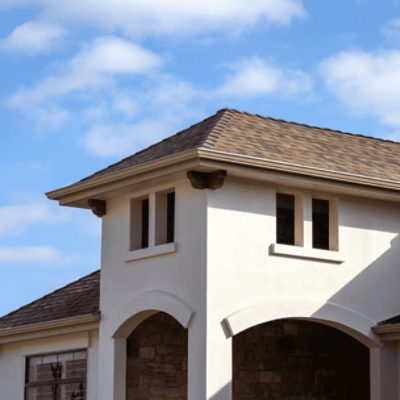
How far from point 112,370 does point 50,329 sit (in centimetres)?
253

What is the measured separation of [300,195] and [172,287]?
2.69m

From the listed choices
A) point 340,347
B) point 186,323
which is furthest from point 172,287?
point 340,347

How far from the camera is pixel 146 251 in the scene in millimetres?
19891

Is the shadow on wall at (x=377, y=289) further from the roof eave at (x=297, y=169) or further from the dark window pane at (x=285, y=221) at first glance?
the dark window pane at (x=285, y=221)

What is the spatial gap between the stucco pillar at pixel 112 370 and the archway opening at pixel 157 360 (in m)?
0.16

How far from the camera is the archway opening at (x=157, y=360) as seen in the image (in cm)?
2067

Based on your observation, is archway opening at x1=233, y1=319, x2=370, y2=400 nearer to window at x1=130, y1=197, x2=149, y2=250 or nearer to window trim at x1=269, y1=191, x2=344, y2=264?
window trim at x1=269, y1=191, x2=344, y2=264

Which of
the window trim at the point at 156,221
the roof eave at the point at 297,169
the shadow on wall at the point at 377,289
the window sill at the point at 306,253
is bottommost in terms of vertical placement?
the shadow on wall at the point at 377,289

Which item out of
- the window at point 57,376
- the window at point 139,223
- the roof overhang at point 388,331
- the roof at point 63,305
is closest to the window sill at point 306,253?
the roof overhang at point 388,331

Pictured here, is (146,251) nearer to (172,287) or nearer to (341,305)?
(172,287)

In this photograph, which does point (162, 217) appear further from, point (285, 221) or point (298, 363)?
point (298, 363)

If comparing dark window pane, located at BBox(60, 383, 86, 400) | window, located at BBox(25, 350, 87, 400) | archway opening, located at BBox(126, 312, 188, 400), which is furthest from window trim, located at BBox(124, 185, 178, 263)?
dark window pane, located at BBox(60, 383, 86, 400)

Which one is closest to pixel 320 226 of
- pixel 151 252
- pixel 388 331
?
pixel 388 331

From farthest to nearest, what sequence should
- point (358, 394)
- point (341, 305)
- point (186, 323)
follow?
1. point (358, 394)
2. point (341, 305)
3. point (186, 323)
